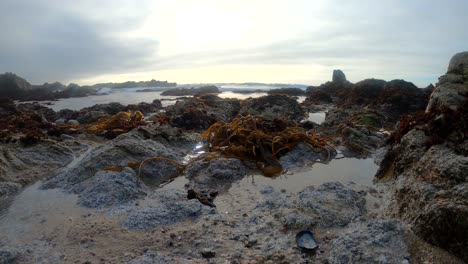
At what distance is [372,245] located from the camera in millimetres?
2863

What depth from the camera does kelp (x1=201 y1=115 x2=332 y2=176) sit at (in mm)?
6133

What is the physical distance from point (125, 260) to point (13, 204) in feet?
7.59

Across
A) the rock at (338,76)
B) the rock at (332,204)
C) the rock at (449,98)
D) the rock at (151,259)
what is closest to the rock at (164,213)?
the rock at (151,259)

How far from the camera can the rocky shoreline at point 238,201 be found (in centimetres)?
296

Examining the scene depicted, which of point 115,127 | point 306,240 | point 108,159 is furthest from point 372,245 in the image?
point 115,127

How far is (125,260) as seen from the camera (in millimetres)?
2967

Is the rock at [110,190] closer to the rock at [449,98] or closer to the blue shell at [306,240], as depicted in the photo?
the blue shell at [306,240]

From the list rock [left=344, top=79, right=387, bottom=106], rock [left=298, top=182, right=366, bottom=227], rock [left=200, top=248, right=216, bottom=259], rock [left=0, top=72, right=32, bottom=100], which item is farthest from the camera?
rock [left=0, top=72, right=32, bottom=100]

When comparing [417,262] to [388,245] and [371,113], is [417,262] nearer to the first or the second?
[388,245]

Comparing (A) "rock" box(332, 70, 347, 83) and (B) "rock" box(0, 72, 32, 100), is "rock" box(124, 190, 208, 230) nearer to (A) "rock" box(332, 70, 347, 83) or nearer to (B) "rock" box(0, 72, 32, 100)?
(A) "rock" box(332, 70, 347, 83)

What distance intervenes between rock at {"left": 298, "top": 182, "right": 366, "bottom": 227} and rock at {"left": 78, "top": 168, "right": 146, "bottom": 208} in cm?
229

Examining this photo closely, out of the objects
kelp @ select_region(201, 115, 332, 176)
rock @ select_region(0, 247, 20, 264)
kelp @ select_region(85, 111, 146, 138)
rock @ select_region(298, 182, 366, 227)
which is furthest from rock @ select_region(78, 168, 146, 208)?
kelp @ select_region(85, 111, 146, 138)

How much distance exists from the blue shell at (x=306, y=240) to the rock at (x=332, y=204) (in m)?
0.28

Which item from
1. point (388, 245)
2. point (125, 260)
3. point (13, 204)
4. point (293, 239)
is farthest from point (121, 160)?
point (388, 245)
